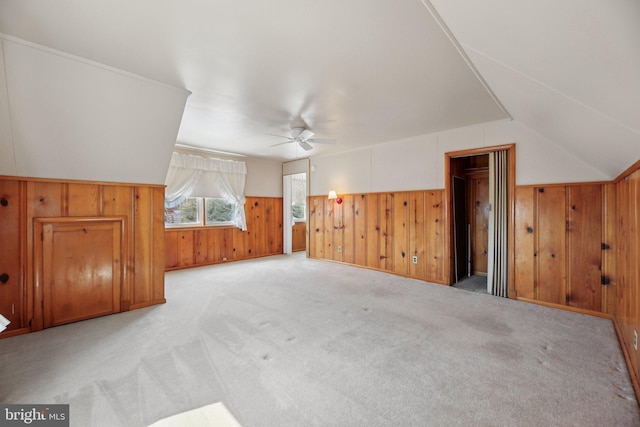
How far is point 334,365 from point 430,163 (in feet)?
12.4

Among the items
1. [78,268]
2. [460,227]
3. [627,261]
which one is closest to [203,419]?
[78,268]

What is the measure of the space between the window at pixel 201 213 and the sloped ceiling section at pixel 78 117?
245 cm

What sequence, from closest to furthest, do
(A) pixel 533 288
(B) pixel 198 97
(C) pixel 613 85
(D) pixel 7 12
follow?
(C) pixel 613 85 < (D) pixel 7 12 < (B) pixel 198 97 < (A) pixel 533 288

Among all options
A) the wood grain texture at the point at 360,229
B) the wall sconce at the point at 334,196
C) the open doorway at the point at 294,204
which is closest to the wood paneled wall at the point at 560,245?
the wood grain texture at the point at 360,229

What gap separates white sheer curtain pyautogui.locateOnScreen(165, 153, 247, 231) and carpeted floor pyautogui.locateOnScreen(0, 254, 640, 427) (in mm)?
2737

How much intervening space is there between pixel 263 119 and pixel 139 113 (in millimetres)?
1542

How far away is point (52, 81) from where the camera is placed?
7.59 feet

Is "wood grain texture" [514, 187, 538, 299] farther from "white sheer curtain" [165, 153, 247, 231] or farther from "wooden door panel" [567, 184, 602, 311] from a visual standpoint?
"white sheer curtain" [165, 153, 247, 231]

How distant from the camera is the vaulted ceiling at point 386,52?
129 cm

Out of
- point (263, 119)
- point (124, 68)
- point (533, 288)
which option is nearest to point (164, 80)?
point (124, 68)

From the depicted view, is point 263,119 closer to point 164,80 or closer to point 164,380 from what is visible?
point 164,80

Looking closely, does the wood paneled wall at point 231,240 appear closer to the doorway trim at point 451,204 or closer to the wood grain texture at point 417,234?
the wood grain texture at point 417,234

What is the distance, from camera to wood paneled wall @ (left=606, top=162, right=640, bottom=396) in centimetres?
202

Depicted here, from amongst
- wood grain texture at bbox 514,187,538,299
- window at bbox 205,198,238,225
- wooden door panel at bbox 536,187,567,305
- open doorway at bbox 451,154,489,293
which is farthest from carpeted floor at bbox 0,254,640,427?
window at bbox 205,198,238,225
